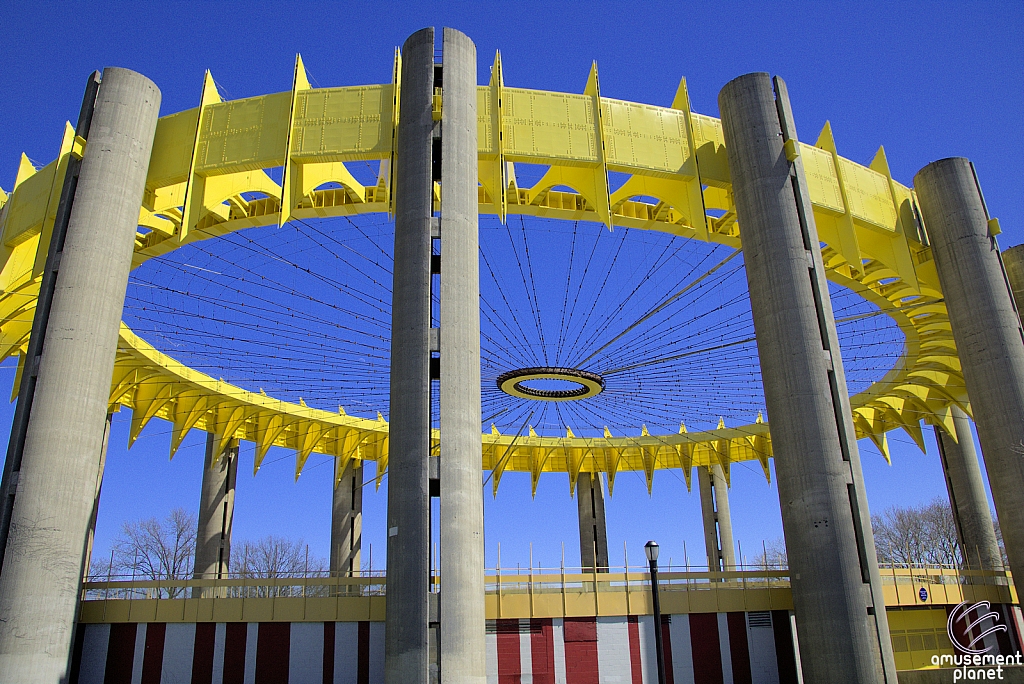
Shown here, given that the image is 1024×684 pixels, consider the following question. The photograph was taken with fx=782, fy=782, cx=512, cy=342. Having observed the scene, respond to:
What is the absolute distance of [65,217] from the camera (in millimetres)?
30797

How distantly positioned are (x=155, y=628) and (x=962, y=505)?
50.9 meters

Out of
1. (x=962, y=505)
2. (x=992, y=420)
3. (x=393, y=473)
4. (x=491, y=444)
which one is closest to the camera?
(x=393, y=473)

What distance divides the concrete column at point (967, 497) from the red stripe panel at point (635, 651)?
30955 mm

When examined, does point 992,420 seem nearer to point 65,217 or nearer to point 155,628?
point 155,628

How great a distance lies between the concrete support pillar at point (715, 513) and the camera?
64.8 m

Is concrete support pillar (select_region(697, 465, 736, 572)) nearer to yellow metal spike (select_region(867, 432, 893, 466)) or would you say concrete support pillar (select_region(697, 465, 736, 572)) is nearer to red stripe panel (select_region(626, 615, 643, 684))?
yellow metal spike (select_region(867, 432, 893, 466))

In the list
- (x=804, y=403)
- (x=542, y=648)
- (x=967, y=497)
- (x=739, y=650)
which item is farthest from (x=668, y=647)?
(x=967, y=497)

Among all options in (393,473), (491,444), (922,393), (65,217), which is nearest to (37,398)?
(65,217)

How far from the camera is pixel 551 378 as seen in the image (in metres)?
42.4

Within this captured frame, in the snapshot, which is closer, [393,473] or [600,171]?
[393,473]

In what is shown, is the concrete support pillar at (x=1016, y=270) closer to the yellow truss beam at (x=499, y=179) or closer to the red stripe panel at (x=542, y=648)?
the yellow truss beam at (x=499, y=179)
